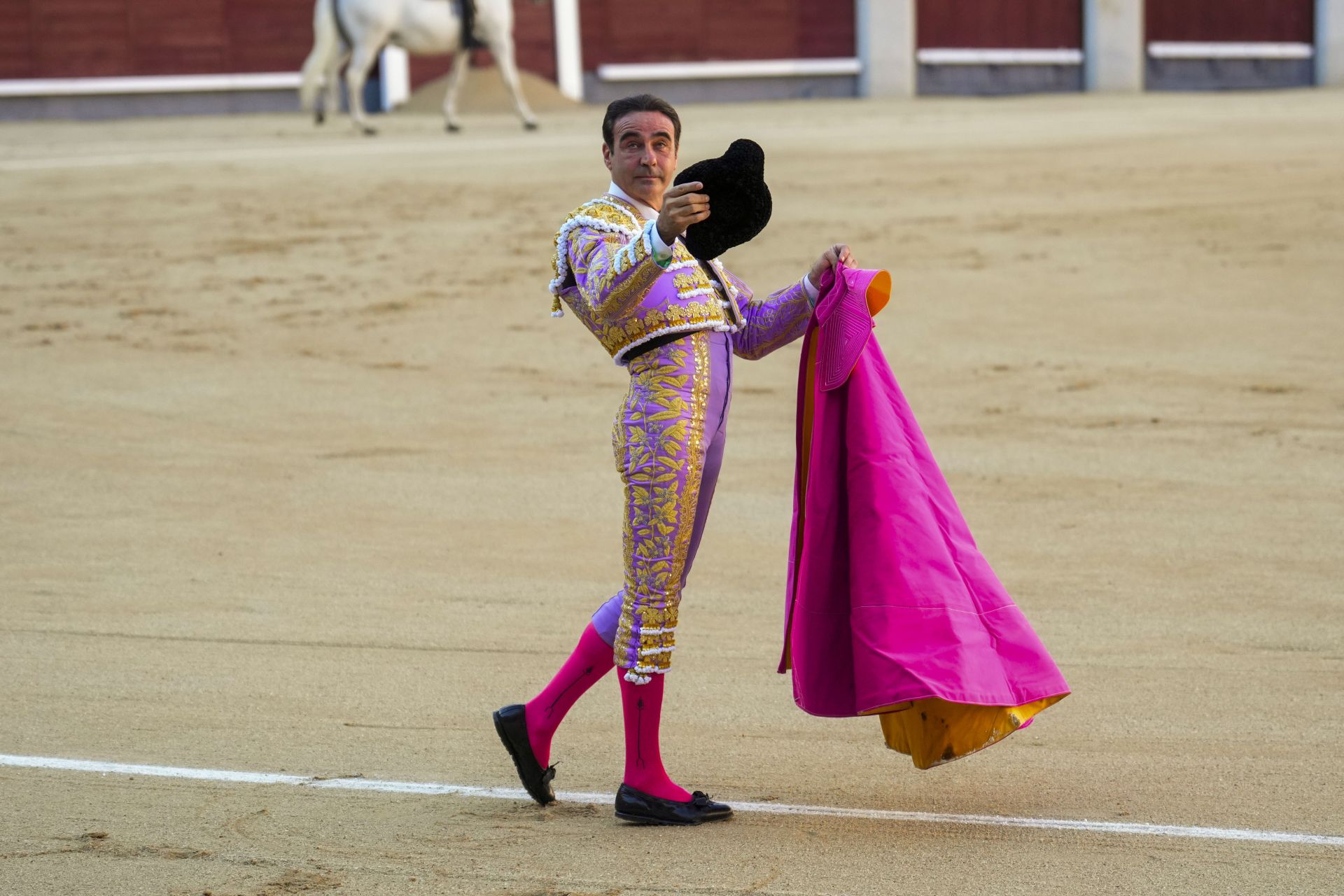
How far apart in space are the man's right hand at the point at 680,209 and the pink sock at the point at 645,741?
813mm

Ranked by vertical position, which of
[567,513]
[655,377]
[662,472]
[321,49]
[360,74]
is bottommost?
[567,513]

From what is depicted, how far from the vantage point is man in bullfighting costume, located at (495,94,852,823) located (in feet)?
9.52

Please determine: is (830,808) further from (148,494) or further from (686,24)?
(686,24)

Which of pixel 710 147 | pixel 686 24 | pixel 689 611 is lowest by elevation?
pixel 689 611

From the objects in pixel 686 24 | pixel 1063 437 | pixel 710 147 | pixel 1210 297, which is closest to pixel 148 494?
pixel 1063 437

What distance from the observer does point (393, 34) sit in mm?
15328

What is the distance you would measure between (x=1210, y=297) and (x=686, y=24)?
11333 mm

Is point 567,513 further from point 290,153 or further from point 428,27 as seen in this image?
point 428,27

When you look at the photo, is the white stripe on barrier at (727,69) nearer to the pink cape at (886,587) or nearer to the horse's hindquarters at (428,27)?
the horse's hindquarters at (428,27)

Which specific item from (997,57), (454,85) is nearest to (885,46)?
(997,57)

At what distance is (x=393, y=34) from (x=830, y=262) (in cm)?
1304

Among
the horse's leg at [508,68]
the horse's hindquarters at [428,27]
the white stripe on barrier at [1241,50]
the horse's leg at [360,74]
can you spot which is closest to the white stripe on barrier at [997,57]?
the white stripe on barrier at [1241,50]

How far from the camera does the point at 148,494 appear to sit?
625 cm

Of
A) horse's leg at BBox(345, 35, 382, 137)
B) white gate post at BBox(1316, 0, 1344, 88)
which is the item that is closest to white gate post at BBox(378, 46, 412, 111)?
horse's leg at BBox(345, 35, 382, 137)
